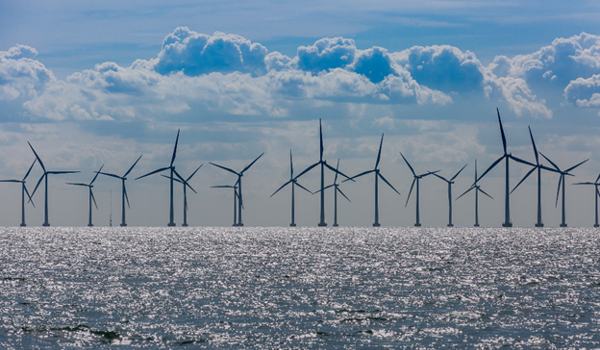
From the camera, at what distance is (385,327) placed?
40.7 m

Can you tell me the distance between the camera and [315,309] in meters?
47.0

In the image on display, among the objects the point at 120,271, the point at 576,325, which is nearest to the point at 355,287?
the point at 576,325

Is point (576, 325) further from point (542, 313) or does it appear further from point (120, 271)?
point (120, 271)

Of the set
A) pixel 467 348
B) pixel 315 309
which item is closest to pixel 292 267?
pixel 315 309

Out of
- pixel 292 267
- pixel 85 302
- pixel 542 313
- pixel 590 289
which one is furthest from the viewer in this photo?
pixel 292 267

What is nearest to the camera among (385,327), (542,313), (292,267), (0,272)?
(385,327)

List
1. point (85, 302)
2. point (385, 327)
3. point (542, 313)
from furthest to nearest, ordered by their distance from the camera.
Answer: point (85, 302), point (542, 313), point (385, 327)

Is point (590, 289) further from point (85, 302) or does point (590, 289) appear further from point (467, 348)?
point (85, 302)

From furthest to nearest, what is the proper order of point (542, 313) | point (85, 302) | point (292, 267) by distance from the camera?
point (292, 267) < point (85, 302) < point (542, 313)

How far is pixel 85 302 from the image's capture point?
166ft

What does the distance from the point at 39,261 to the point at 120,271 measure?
2251 centimetres

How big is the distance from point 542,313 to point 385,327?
11.0m

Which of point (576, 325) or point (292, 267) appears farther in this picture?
point (292, 267)

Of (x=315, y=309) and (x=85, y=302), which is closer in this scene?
(x=315, y=309)
